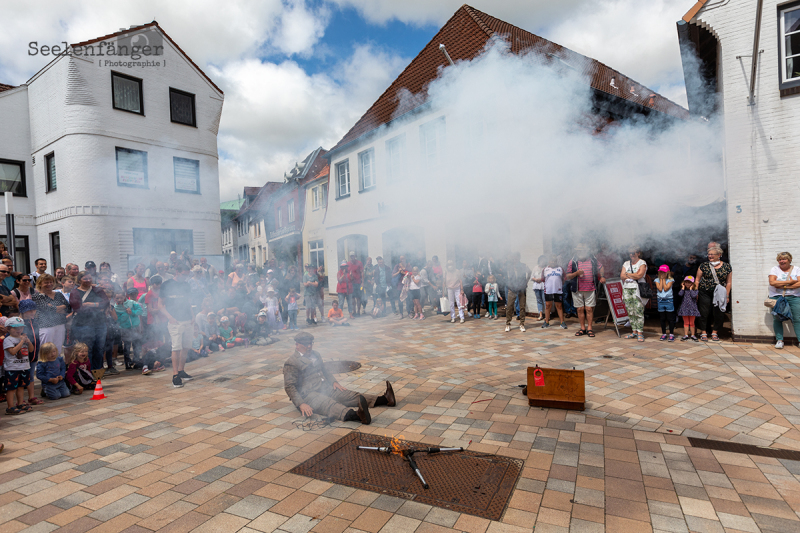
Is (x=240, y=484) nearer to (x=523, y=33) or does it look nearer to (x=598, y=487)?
(x=598, y=487)

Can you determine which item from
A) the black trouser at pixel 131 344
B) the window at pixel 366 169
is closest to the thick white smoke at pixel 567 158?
the window at pixel 366 169

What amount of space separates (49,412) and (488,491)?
526 centimetres

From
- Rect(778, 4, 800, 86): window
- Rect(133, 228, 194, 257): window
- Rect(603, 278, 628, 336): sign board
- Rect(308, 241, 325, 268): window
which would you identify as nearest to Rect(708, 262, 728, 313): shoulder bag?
Rect(603, 278, 628, 336): sign board

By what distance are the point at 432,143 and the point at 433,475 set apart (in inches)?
289

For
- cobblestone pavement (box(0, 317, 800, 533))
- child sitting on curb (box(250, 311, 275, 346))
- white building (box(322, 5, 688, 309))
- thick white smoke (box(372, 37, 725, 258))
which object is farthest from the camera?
child sitting on curb (box(250, 311, 275, 346))

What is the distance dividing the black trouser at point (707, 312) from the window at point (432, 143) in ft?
18.5

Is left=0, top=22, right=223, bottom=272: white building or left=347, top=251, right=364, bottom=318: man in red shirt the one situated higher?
left=0, top=22, right=223, bottom=272: white building

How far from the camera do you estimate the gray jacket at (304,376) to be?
4586 millimetres

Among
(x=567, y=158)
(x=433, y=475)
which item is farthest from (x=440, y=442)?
(x=567, y=158)

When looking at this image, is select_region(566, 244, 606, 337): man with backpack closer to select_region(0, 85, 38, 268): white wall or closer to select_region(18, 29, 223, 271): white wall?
select_region(18, 29, 223, 271): white wall

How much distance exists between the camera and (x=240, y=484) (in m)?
3.13

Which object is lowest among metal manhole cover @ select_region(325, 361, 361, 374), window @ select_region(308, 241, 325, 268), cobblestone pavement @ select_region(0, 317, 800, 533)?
cobblestone pavement @ select_region(0, 317, 800, 533)

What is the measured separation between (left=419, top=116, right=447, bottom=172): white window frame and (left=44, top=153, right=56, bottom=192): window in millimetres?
9398

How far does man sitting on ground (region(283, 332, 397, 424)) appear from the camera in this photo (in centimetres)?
438
